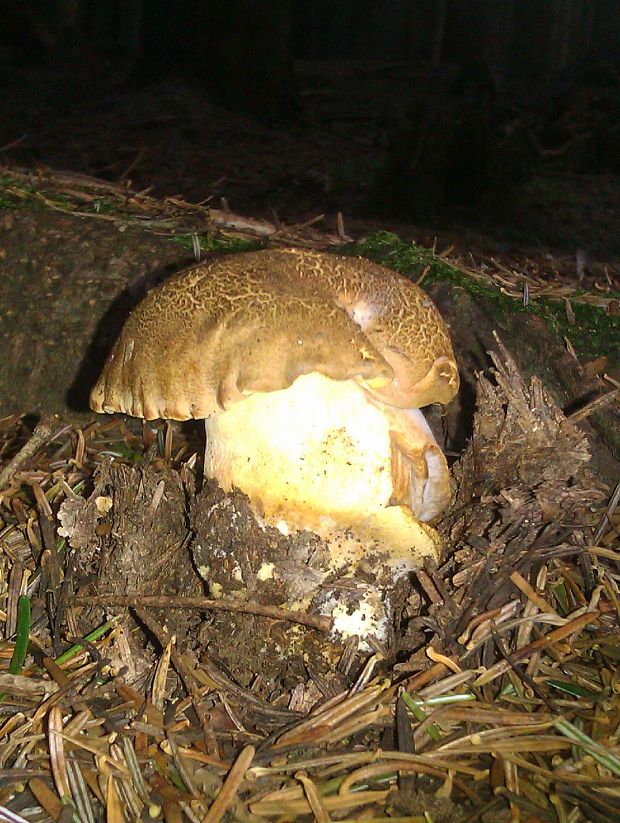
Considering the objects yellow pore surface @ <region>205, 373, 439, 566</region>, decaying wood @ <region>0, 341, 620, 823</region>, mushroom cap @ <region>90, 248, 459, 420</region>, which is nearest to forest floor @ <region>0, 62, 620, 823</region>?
decaying wood @ <region>0, 341, 620, 823</region>

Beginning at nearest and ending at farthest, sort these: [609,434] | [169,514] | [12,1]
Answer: [169,514]
[609,434]
[12,1]

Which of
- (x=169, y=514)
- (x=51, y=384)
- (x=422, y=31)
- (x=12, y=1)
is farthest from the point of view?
(x=422, y=31)

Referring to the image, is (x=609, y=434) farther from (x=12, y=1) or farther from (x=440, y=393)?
(x=12, y=1)

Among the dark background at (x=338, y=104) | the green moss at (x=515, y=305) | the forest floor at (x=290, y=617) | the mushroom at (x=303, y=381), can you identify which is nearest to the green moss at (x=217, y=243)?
the forest floor at (x=290, y=617)

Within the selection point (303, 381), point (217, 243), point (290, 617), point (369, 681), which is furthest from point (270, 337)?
point (217, 243)

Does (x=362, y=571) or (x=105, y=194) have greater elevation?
(x=105, y=194)

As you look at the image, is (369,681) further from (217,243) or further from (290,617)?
(217,243)

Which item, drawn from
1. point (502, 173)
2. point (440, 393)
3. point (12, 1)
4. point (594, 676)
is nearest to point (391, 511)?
point (440, 393)
